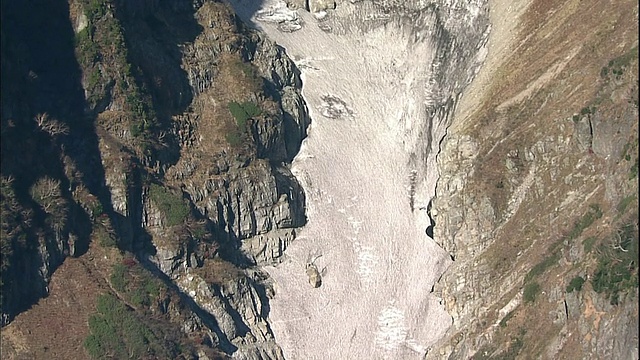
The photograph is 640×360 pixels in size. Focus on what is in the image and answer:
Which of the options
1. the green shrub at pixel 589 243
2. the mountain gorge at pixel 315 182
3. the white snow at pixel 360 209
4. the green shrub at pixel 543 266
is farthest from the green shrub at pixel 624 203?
the white snow at pixel 360 209

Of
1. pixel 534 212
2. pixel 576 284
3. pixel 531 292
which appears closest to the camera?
pixel 576 284

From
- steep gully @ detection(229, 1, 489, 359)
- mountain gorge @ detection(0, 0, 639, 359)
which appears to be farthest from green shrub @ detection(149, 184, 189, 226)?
steep gully @ detection(229, 1, 489, 359)

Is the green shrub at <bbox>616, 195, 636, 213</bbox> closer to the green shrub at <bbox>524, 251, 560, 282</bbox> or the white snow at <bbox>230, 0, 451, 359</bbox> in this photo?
the green shrub at <bbox>524, 251, 560, 282</bbox>

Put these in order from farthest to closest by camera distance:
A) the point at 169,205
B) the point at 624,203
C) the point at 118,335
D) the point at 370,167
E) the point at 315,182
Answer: the point at 370,167 < the point at 315,182 < the point at 169,205 < the point at 118,335 < the point at 624,203

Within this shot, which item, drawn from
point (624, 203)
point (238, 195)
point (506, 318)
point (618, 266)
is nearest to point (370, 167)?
point (238, 195)

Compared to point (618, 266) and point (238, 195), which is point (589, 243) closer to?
point (618, 266)

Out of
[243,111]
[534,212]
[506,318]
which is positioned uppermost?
[243,111]

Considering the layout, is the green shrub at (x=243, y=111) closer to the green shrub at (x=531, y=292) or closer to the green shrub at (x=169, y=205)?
the green shrub at (x=169, y=205)

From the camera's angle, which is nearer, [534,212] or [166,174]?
[534,212]
